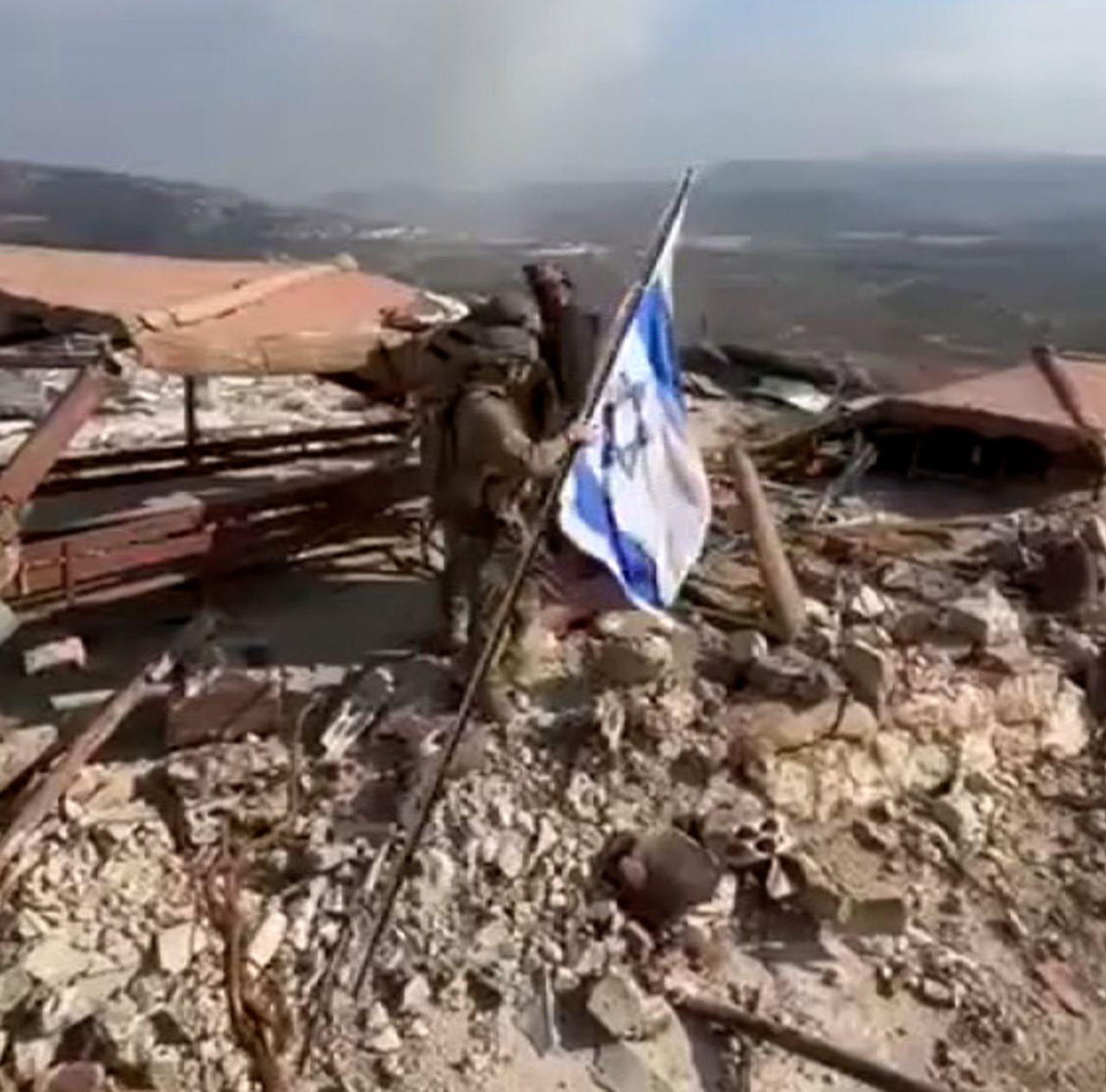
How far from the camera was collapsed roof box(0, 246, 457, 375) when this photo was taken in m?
7.14

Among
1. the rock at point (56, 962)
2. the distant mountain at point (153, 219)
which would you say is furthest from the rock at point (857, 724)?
the distant mountain at point (153, 219)

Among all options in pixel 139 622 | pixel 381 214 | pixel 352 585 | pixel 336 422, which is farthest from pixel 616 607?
pixel 381 214

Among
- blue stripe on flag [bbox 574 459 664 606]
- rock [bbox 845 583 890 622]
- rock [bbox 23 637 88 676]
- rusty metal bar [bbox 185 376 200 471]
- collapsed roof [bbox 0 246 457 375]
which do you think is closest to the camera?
blue stripe on flag [bbox 574 459 664 606]

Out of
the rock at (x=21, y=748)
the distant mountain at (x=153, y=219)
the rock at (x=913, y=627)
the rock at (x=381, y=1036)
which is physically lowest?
the distant mountain at (x=153, y=219)

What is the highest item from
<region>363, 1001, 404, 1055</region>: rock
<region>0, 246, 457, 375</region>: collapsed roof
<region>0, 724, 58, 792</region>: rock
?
<region>0, 246, 457, 375</region>: collapsed roof

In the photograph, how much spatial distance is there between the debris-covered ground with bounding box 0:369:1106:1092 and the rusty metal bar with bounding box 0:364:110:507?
0.89 meters

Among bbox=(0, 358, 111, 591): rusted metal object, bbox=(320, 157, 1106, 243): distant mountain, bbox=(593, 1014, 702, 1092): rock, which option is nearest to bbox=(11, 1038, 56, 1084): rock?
bbox=(593, 1014, 702, 1092): rock

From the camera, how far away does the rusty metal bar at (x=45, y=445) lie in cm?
659

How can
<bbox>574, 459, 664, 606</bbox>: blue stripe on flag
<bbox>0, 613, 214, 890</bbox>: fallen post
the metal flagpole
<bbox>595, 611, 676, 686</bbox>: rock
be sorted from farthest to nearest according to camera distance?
<bbox>595, 611, 676, 686</bbox>: rock < <bbox>574, 459, 664, 606</bbox>: blue stripe on flag < <bbox>0, 613, 214, 890</bbox>: fallen post < the metal flagpole

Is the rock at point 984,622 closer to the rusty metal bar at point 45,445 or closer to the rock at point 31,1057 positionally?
the rusty metal bar at point 45,445

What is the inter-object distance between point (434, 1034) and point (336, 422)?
19.5ft

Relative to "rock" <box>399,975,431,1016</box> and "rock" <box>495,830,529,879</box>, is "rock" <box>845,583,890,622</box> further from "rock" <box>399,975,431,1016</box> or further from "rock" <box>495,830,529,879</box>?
"rock" <box>399,975,431,1016</box>

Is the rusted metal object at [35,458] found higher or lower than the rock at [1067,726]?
higher

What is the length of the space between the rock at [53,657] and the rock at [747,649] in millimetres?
2636
